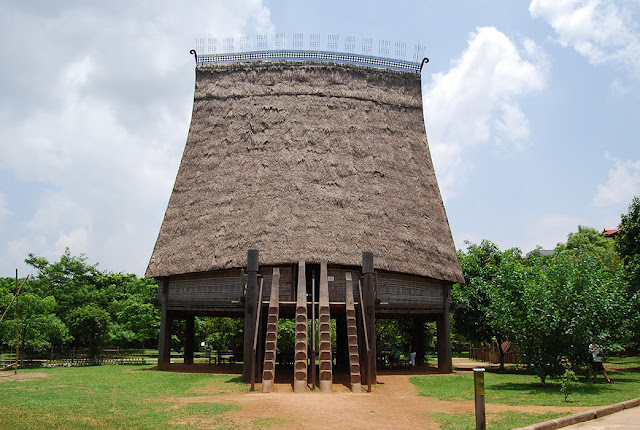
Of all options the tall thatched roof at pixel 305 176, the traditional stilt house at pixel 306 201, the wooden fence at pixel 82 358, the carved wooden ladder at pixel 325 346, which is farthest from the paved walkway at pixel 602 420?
the wooden fence at pixel 82 358

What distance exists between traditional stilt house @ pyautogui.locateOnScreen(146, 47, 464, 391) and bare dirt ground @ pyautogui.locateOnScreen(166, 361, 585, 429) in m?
2.82

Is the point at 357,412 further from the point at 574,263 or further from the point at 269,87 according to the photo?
the point at 269,87

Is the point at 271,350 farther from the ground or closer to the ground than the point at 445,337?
closer to the ground

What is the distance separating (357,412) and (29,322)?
1680 cm

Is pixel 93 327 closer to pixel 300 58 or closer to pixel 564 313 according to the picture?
pixel 300 58

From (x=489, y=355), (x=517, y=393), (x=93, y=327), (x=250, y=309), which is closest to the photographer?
(x=517, y=393)

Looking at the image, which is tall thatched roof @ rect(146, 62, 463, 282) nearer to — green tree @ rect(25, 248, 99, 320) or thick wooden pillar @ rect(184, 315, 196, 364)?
thick wooden pillar @ rect(184, 315, 196, 364)

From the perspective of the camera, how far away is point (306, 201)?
18.1 meters

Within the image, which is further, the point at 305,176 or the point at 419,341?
the point at 419,341


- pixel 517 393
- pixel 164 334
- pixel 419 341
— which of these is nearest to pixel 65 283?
pixel 164 334

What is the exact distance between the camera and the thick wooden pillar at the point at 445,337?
18719 millimetres

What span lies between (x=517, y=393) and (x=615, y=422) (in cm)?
449

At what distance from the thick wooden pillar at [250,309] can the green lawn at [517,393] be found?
4.72 m

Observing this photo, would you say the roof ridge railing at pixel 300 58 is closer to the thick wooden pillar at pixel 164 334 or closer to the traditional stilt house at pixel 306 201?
the traditional stilt house at pixel 306 201
